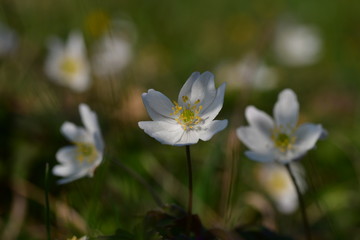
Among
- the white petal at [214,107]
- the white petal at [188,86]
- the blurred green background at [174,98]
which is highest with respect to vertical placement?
the white petal at [188,86]

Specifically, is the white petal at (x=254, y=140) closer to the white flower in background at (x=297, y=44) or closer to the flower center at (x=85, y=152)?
the flower center at (x=85, y=152)

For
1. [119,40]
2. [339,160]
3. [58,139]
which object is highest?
[119,40]

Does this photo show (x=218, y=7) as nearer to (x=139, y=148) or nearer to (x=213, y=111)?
(x=139, y=148)

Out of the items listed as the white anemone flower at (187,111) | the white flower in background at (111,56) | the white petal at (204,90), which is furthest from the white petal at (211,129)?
the white flower in background at (111,56)

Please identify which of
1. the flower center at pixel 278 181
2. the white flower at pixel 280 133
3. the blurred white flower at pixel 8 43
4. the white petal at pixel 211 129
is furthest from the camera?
the blurred white flower at pixel 8 43

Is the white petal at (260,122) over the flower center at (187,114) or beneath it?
beneath

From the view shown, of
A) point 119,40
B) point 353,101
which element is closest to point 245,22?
point 119,40

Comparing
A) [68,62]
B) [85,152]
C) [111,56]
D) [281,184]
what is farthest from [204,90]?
[68,62]
